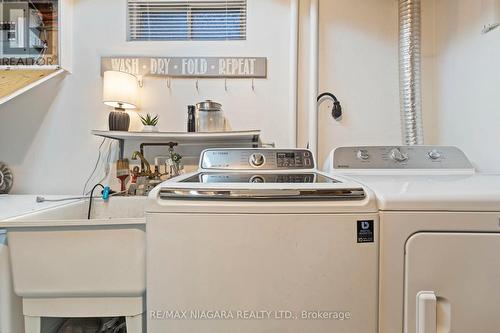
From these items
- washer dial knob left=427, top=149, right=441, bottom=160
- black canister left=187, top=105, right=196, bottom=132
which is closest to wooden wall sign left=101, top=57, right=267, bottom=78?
black canister left=187, top=105, right=196, bottom=132

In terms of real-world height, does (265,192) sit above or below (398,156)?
below

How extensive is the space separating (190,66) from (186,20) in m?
0.39

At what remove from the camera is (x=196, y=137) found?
1.58 m

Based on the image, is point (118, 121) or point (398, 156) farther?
point (118, 121)

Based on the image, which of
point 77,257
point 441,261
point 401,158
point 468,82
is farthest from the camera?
point 468,82

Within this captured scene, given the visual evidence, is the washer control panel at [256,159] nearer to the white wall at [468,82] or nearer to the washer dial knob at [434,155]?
the washer dial knob at [434,155]

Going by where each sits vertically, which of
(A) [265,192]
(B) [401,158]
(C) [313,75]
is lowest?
(A) [265,192]

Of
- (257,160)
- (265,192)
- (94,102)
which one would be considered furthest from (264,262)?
(94,102)

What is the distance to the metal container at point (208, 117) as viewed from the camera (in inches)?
64.1

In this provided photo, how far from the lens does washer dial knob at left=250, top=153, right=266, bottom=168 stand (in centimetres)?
133

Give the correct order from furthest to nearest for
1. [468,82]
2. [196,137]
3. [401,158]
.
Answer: [196,137]
[468,82]
[401,158]

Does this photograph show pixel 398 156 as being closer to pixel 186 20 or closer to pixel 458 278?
pixel 458 278

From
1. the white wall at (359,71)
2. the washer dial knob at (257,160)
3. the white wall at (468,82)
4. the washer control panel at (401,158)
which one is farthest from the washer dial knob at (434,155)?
the washer dial knob at (257,160)

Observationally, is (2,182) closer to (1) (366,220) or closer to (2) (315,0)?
(1) (366,220)
